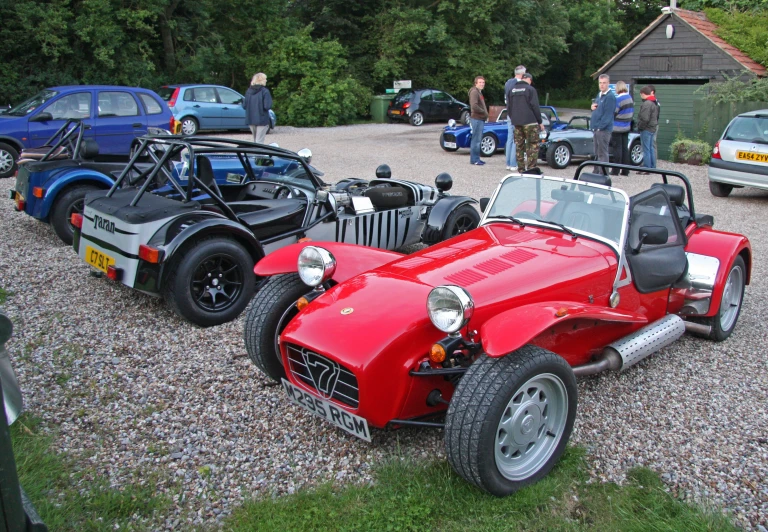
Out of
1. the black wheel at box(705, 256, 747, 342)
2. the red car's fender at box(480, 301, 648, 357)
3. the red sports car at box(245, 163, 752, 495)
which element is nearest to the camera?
the red car's fender at box(480, 301, 648, 357)

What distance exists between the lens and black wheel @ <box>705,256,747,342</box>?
17.6 feet

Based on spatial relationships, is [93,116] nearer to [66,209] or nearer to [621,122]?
[66,209]

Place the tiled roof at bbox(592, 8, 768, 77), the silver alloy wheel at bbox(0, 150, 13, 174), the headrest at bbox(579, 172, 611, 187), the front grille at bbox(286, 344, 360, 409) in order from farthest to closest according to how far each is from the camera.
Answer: the tiled roof at bbox(592, 8, 768, 77), the silver alloy wheel at bbox(0, 150, 13, 174), the headrest at bbox(579, 172, 611, 187), the front grille at bbox(286, 344, 360, 409)

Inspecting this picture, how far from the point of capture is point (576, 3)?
130ft

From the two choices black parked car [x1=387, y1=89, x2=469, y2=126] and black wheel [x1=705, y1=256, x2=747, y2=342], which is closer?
black wheel [x1=705, y1=256, x2=747, y2=342]

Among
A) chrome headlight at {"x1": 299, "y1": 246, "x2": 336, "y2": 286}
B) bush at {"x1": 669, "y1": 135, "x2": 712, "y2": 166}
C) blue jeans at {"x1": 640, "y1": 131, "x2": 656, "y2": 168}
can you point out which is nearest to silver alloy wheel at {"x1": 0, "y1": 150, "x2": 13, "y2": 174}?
chrome headlight at {"x1": 299, "y1": 246, "x2": 336, "y2": 286}

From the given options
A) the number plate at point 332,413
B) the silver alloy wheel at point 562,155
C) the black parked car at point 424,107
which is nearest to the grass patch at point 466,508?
the number plate at point 332,413

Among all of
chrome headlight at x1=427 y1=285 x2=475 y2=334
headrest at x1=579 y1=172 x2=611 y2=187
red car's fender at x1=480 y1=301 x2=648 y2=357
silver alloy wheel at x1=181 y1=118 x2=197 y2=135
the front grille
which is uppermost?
silver alloy wheel at x1=181 y1=118 x2=197 y2=135

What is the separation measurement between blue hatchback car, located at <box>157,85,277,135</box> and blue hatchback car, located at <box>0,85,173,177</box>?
7370mm

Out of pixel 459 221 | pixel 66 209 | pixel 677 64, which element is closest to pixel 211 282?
pixel 459 221

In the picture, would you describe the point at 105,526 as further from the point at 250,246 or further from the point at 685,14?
the point at 685,14

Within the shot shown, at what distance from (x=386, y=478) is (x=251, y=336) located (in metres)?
1.36

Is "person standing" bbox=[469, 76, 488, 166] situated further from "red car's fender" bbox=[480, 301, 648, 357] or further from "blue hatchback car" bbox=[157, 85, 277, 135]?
"red car's fender" bbox=[480, 301, 648, 357]

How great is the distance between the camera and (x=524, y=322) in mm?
3447
